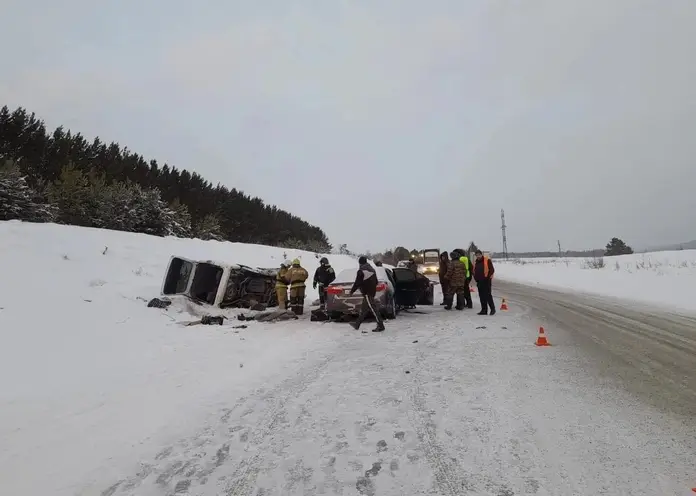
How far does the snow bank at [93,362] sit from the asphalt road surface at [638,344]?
4.72 metres

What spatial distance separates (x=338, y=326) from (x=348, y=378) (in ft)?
15.4

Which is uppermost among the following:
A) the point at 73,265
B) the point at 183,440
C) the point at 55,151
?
the point at 55,151

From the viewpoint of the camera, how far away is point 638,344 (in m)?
6.96

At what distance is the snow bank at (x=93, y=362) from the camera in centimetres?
360

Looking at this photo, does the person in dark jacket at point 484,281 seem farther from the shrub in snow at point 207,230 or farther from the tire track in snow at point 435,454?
the shrub in snow at point 207,230

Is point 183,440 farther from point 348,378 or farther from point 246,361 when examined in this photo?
point 246,361

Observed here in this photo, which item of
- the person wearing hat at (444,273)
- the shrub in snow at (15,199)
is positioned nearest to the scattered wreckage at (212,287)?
the person wearing hat at (444,273)

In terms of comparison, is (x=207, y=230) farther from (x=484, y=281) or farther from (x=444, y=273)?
(x=484, y=281)

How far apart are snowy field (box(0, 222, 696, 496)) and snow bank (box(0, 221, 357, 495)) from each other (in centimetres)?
3

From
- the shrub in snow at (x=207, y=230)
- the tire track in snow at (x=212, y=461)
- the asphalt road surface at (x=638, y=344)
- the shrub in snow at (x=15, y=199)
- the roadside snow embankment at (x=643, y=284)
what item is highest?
the shrub in snow at (x=207, y=230)

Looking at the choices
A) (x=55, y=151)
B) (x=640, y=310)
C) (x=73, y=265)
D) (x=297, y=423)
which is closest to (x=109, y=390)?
(x=297, y=423)

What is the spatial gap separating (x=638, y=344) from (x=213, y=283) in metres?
10.3

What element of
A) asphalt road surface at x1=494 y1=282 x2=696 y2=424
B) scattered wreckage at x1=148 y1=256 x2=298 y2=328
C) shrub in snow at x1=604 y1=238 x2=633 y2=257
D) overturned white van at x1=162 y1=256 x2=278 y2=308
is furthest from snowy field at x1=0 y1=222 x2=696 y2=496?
shrub in snow at x1=604 y1=238 x2=633 y2=257

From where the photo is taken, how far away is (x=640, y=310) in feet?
36.9
